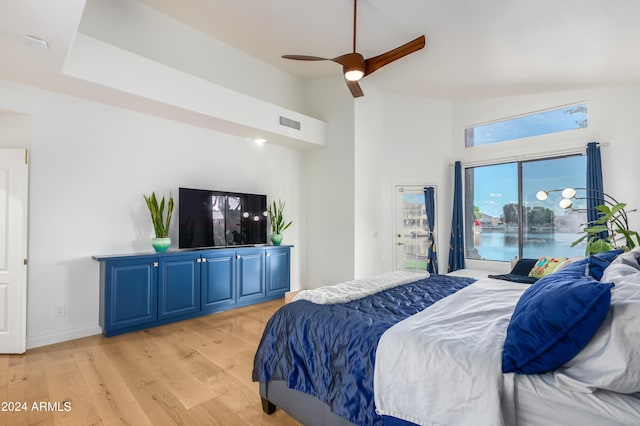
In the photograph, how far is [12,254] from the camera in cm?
301

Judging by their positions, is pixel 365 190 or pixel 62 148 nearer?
pixel 62 148

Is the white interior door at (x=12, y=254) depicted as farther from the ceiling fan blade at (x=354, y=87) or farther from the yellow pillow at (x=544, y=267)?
the yellow pillow at (x=544, y=267)

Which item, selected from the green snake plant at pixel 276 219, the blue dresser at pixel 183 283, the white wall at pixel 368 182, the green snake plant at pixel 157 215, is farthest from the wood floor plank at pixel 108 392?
the white wall at pixel 368 182

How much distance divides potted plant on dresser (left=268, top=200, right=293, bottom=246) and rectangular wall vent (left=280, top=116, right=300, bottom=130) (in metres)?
1.32

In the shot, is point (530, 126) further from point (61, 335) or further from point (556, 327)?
point (61, 335)

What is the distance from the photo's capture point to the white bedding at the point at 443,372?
1.24m

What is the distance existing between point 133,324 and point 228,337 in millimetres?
1117

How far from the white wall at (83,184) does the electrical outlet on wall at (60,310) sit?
3cm

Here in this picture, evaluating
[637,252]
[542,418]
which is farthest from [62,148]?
[637,252]

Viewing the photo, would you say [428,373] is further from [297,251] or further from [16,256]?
[297,251]

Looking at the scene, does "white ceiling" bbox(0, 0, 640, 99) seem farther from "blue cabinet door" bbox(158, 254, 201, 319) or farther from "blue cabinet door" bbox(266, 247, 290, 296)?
"blue cabinet door" bbox(266, 247, 290, 296)

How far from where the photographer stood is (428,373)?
1.38 meters

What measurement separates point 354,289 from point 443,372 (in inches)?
43.5

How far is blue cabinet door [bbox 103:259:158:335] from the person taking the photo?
3391mm
